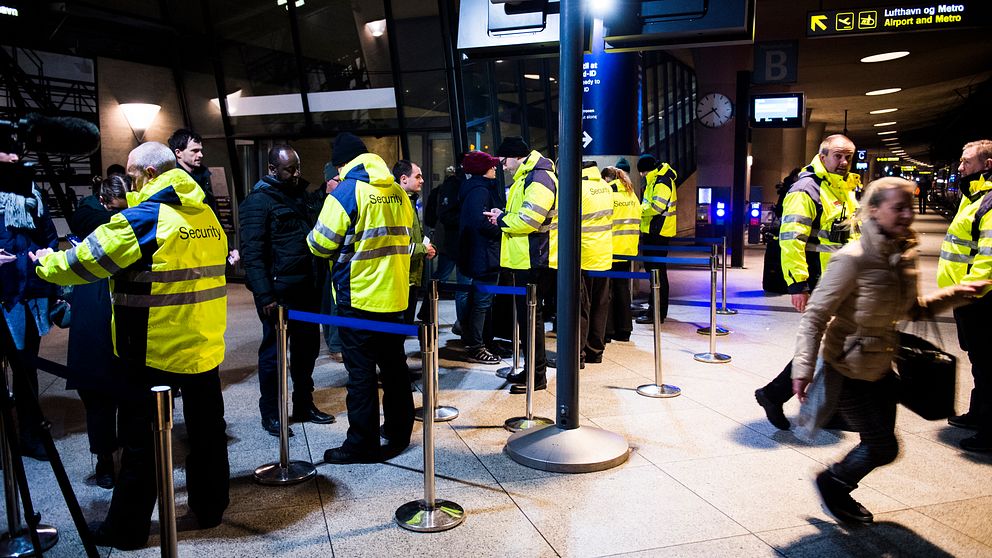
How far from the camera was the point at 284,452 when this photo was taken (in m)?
4.27

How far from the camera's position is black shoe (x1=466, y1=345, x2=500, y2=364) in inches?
285

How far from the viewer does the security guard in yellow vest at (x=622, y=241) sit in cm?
777

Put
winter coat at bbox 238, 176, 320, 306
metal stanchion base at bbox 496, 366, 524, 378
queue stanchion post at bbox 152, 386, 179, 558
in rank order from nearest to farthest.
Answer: queue stanchion post at bbox 152, 386, 179, 558, winter coat at bbox 238, 176, 320, 306, metal stanchion base at bbox 496, 366, 524, 378

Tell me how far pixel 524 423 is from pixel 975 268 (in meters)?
3.11

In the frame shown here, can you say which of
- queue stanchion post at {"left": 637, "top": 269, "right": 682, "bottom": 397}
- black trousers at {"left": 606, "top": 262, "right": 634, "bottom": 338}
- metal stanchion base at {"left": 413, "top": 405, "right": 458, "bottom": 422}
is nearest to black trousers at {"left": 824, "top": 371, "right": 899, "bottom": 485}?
queue stanchion post at {"left": 637, "top": 269, "right": 682, "bottom": 397}

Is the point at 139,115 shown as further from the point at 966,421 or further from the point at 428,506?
the point at 966,421

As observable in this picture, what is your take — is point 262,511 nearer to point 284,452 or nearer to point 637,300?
point 284,452

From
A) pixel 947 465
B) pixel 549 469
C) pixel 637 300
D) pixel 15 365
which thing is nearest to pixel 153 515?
pixel 15 365

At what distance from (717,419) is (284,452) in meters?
3.05

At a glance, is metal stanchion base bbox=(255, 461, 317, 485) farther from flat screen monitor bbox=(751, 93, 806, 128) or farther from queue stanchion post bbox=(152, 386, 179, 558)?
flat screen monitor bbox=(751, 93, 806, 128)

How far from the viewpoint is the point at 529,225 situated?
234 inches

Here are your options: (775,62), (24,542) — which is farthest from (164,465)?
(775,62)

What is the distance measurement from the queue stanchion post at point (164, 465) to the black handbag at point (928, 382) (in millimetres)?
3144

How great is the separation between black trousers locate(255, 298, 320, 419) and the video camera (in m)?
2.77
